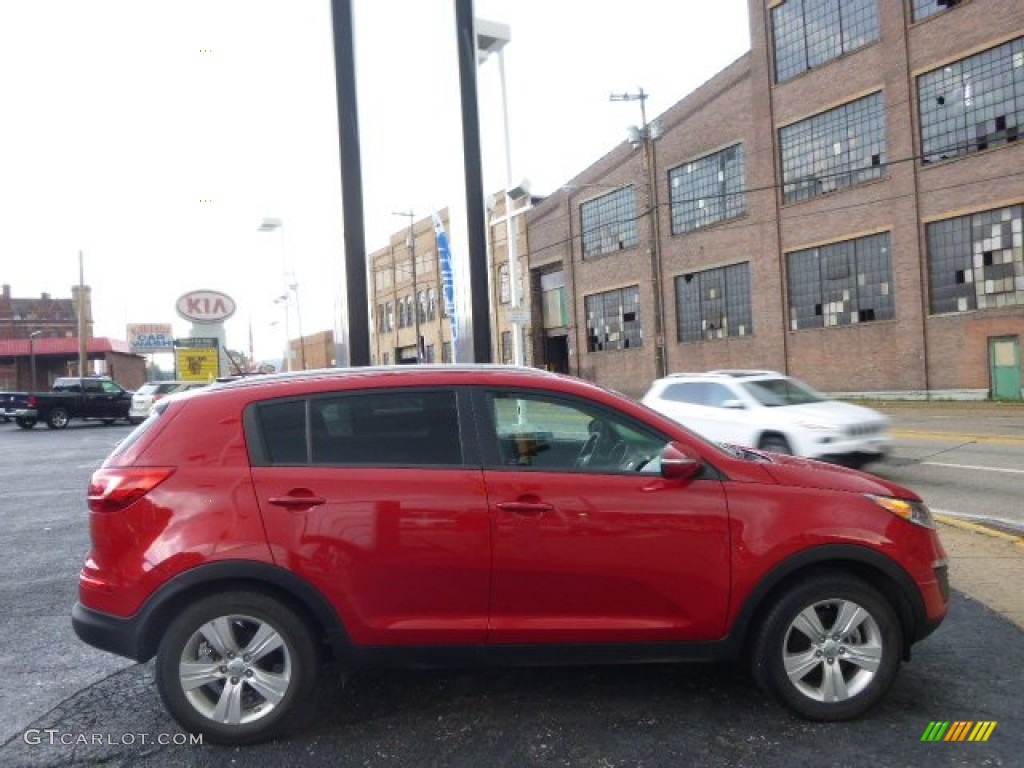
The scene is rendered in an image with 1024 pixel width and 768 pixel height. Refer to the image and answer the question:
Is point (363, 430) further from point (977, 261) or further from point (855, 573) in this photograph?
point (977, 261)

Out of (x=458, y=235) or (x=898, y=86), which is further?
(x=898, y=86)

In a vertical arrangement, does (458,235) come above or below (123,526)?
above

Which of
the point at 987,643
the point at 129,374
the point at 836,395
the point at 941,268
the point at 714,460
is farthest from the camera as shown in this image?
the point at 129,374

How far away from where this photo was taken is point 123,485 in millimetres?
Result: 3561

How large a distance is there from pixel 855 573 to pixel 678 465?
99cm

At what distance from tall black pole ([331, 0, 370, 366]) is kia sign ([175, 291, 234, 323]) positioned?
7467mm

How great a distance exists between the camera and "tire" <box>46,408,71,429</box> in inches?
1117

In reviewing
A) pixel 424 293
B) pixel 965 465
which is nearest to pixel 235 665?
pixel 965 465

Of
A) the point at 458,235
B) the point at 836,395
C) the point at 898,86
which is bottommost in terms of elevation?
the point at 836,395

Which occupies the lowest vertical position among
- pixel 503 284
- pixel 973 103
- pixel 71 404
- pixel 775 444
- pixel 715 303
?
pixel 775 444

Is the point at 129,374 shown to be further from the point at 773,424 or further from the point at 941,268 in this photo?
the point at 773,424

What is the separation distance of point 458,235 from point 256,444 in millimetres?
10779

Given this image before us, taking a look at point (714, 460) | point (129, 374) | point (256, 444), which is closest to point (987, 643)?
point (714, 460)

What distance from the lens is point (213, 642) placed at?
3.49 m
